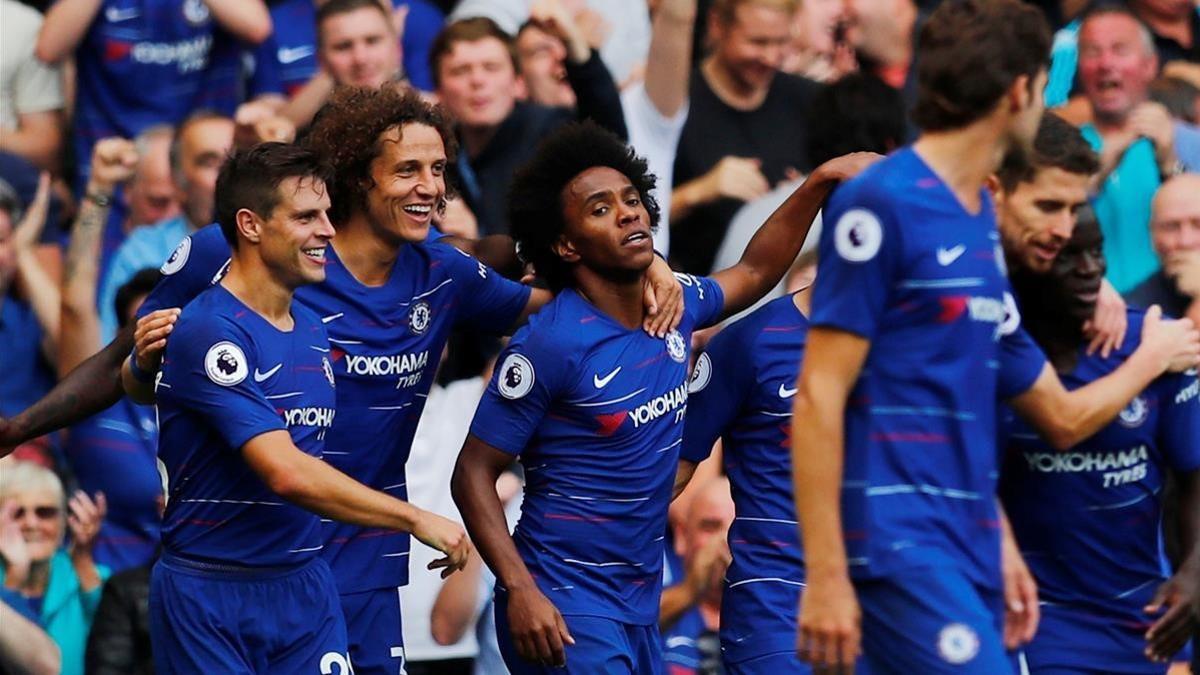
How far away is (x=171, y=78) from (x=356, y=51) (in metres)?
1.09

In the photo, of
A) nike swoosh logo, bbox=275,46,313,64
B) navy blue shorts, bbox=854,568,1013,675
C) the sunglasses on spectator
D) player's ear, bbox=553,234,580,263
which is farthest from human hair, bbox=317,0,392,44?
navy blue shorts, bbox=854,568,1013,675

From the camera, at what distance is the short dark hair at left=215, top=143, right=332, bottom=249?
6.63 meters

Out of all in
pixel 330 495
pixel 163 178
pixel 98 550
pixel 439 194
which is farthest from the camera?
pixel 163 178

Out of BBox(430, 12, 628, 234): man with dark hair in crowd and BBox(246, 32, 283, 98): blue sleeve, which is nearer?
BBox(430, 12, 628, 234): man with dark hair in crowd

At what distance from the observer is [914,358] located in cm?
527

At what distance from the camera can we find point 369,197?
23.3 feet

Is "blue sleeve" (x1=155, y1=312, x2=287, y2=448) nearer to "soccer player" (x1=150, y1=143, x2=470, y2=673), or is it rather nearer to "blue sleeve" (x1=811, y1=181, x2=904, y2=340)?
"soccer player" (x1=150, y1=143, x2=470, y2=673)

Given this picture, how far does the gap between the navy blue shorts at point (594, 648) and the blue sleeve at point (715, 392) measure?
582mm

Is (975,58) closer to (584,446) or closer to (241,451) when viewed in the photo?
(584,446)

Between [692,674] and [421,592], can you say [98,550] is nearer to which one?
[421,592]

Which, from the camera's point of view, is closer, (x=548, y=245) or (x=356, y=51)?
(x=548, y=245)

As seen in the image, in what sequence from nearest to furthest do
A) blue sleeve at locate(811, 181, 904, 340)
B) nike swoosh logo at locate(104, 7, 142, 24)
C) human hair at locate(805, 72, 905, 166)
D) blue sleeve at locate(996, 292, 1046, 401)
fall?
blue sleeve at locate(811, 181, 904, 340), blue sleeve at locate(996, 292, 1046, 401), human hair at locate(805, 72, 905, 166), nike swoosh logo at locate(104, 7, 142, 24)

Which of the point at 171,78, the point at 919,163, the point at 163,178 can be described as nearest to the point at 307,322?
the point at 919,163

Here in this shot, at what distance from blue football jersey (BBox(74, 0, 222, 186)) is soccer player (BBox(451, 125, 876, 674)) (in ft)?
14.7
